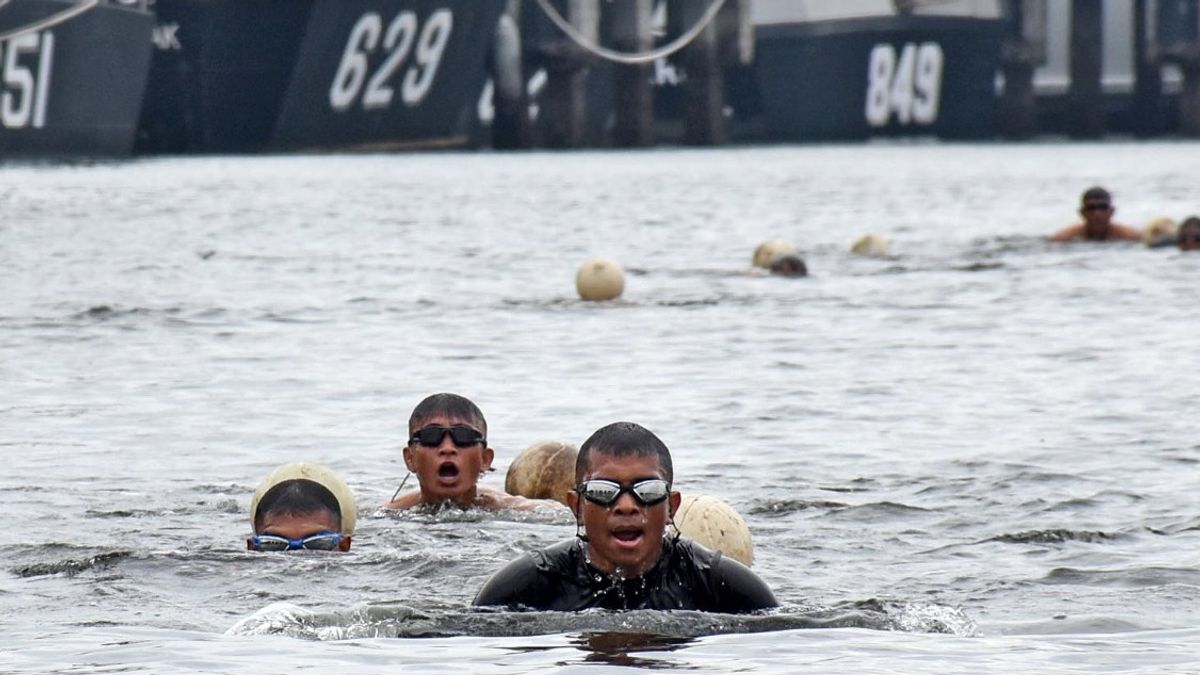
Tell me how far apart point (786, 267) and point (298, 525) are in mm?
18900

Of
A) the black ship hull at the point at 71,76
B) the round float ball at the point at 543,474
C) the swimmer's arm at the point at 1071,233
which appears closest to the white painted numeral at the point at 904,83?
the black ship hull at the point at 71,76

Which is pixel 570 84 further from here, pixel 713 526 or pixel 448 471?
pixel 713 526

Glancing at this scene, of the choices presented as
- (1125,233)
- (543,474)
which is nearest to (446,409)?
(543,474)

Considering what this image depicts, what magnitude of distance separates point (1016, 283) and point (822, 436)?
1305 centimetres

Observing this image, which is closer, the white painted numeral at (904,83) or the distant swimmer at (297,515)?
the distant swimmer at (297,515)

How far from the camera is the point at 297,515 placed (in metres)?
11.6

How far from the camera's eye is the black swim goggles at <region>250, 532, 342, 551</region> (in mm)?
11539

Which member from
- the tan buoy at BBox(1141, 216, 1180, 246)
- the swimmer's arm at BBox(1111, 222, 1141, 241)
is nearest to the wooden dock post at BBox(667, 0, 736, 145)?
the swimmer's arm at BBox(1111, 222, 1141, 241)

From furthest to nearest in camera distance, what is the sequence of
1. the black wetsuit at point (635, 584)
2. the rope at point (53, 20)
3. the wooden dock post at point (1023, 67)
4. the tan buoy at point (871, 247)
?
the wooden dock post at point (1023, 67), the rope at point (53, 20), the tan buoy at point (871, 247), the black wetsuit at point (635, 584)

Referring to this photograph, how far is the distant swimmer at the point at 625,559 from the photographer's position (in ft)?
28.2

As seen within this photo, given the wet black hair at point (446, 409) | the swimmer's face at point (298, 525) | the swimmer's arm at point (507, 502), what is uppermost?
the wet black hair at point (446, 409)

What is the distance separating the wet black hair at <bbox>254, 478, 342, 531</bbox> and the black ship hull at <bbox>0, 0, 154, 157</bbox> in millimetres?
44694

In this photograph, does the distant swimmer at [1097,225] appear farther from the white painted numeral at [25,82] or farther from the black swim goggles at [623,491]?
the white painted numeral at [25,82]

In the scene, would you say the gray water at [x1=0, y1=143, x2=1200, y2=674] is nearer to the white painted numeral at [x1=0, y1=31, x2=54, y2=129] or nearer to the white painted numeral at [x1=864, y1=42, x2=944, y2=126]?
the white painted numeral at [x1=0, y1=31, x2=54, y2=129]
